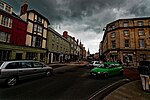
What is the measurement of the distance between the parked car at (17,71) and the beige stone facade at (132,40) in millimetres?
24153

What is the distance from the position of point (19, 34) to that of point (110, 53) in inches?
935

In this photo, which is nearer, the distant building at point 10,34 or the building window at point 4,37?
the building window at point 4,37

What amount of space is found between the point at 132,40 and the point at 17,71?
2864 cm

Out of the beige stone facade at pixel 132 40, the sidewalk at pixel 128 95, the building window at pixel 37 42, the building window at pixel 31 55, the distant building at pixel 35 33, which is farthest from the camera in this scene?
the beige stone facade at pixel 132 40

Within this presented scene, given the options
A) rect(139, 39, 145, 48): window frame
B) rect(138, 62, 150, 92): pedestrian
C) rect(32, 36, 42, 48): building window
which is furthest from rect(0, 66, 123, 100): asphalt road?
rect(139, 39, 145, 48): window frame

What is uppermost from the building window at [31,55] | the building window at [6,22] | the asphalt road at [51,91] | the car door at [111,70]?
the building window at [6,22]

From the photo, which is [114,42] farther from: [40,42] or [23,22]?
[23,22]

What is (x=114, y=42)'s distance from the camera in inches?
1167

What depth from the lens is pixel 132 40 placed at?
27672mm

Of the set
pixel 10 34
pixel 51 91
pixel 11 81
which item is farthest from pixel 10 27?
pixel 51 91

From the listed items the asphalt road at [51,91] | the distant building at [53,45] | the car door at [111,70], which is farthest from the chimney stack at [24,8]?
the car door at [111,70]

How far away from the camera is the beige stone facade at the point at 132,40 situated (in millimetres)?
26875

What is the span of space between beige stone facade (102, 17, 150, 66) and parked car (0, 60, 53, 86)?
2415cm

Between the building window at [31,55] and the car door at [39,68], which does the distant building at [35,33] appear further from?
the car door at [39,68]
